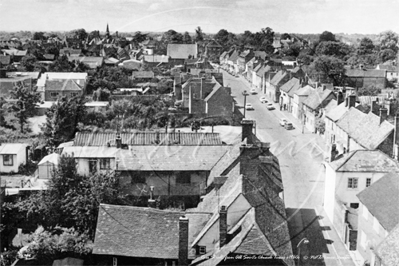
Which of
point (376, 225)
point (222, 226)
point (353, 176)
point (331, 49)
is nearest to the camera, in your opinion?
point (222, 226)

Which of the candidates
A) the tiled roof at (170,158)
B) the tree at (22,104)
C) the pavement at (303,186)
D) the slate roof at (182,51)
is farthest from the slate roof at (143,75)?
the tiled roof at (170,158)

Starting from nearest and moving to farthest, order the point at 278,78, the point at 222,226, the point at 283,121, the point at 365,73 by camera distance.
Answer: the point at 222,226, the point at 283,121, the point at 278,78, the point at 365,73

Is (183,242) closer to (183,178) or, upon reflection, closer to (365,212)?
(365,212)

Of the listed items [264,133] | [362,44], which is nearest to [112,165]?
[264,133]

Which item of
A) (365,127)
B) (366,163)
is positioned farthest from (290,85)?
(366,163)

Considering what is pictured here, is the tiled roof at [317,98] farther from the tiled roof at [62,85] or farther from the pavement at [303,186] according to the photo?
the tiled roof at [62,85]

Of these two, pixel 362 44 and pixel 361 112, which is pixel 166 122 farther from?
pixel 362 44

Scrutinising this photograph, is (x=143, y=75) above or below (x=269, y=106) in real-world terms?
above
